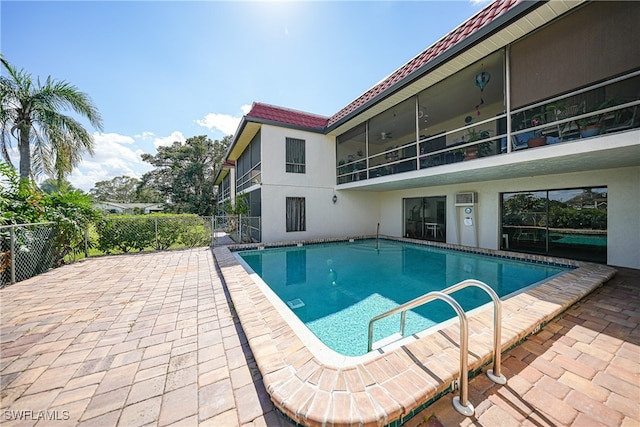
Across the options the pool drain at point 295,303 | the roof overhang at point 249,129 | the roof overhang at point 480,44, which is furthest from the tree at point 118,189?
the roof overhang at point 480,44

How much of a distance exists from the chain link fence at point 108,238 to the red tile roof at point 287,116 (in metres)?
5.10

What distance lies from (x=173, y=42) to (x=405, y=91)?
8556 millimetres

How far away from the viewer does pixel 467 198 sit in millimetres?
9664

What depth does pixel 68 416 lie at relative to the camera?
1.97 m

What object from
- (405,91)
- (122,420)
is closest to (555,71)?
(405,91)

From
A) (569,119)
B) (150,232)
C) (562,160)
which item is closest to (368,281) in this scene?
(562,160)

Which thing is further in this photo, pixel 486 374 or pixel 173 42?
pixel 173 42

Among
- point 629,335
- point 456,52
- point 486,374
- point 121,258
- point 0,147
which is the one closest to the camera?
point 486,374

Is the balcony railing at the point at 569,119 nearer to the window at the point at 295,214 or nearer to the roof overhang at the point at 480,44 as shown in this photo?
the roof overhang at the point at 480,44

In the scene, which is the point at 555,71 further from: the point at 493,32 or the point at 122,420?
the point at 122,420

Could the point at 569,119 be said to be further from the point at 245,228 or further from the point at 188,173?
the point at 188,173

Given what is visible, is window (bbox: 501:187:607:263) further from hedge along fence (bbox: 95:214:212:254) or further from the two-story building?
hedge along fence (bbox: 95:214:212:254)

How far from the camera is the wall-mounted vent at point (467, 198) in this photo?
951cm

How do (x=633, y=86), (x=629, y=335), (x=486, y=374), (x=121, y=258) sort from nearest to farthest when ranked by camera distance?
(x=486, y=374) → (x=629, y=335) → (x=633, y=86) → (x=121, y=258)
